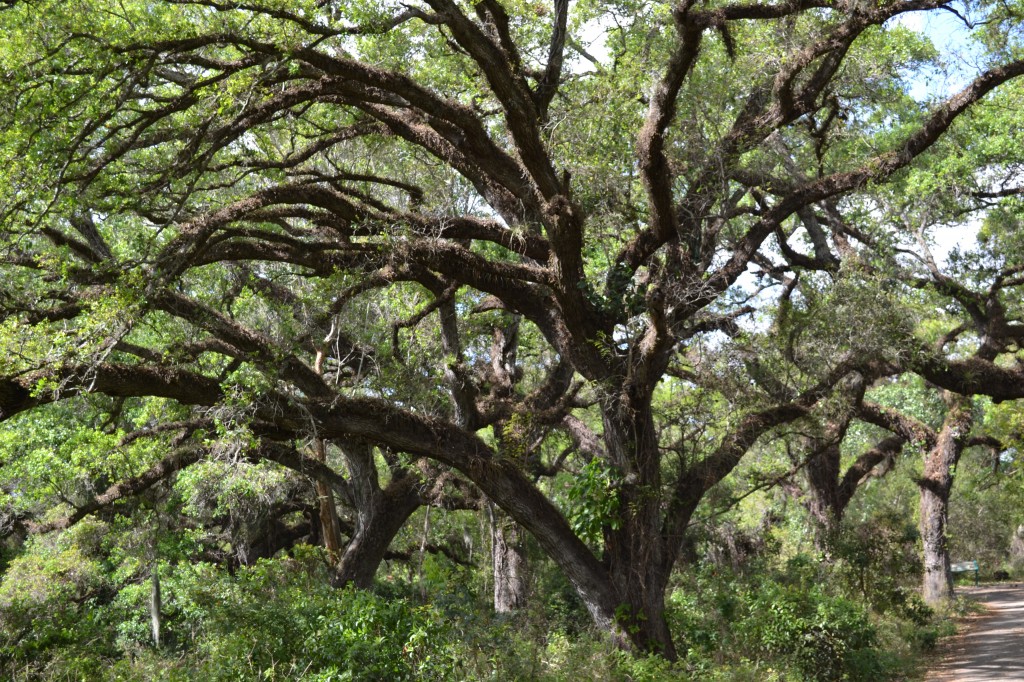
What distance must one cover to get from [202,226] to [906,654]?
1233 cm

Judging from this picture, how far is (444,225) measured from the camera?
9859 mm

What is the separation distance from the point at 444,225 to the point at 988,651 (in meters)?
11.0

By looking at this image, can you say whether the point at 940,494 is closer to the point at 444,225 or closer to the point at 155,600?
the point at 444,225

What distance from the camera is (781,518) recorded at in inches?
910

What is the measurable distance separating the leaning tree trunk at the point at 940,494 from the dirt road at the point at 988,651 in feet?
3.71

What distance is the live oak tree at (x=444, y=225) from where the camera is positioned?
7895 millimetres

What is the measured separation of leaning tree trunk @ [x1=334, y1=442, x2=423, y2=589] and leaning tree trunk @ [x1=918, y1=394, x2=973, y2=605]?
12151 millimetres

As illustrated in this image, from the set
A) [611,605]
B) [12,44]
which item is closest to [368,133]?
[12,44]

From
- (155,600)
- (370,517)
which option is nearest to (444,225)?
(370,517)

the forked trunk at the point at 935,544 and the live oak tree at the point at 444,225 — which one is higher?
the live oak tree at the point at 444,225

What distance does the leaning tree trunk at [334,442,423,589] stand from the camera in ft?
46.8

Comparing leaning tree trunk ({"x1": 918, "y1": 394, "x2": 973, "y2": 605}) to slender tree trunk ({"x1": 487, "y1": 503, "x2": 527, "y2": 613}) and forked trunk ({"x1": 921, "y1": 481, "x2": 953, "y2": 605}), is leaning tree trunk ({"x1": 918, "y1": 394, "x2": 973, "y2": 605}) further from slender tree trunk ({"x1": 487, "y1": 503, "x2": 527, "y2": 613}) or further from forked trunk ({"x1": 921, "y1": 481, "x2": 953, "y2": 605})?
slender tree trunk ({"x1": 487, "y1": 503, "x2": 527, "y2": 613})

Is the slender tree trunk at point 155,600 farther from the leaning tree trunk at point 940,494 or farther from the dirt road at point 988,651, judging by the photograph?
the leaning tree trunk at point 940,494

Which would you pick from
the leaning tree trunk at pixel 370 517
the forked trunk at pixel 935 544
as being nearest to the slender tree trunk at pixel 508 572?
the leaning tree trunk at pixel 370 517
